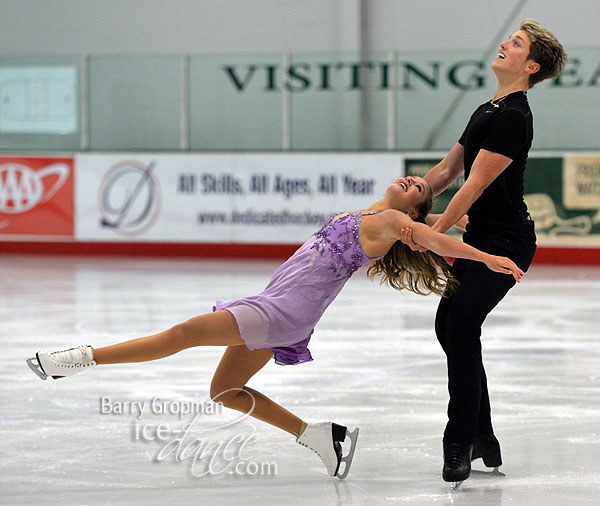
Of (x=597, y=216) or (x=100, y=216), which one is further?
(x=100, y=216)

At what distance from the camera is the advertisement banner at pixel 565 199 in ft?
42.6

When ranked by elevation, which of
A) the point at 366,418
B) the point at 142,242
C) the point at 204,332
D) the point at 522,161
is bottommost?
the point at 142,242

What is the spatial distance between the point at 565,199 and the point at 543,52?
371 inches

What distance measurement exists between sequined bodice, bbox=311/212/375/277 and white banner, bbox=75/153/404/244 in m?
9.67

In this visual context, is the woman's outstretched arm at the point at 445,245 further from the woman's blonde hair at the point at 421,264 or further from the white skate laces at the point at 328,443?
the white skate laces at the point at 328,443

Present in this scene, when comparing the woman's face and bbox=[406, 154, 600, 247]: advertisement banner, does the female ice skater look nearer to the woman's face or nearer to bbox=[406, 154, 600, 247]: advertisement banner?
the woman's face

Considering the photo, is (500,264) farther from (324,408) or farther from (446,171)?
(324,408)

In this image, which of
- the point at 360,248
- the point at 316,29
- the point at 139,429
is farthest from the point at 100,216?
the point at 360,248

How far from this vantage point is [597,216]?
13.0m

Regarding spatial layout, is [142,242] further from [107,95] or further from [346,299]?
[346,299]

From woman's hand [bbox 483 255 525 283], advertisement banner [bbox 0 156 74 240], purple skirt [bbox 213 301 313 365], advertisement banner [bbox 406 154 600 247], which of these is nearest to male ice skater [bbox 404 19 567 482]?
woman's hand [bbox 483 255 525 283]

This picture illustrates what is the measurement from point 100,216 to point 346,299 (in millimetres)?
5951

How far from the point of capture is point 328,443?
3.97 m

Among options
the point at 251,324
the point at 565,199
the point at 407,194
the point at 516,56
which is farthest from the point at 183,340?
the point at 565,199
